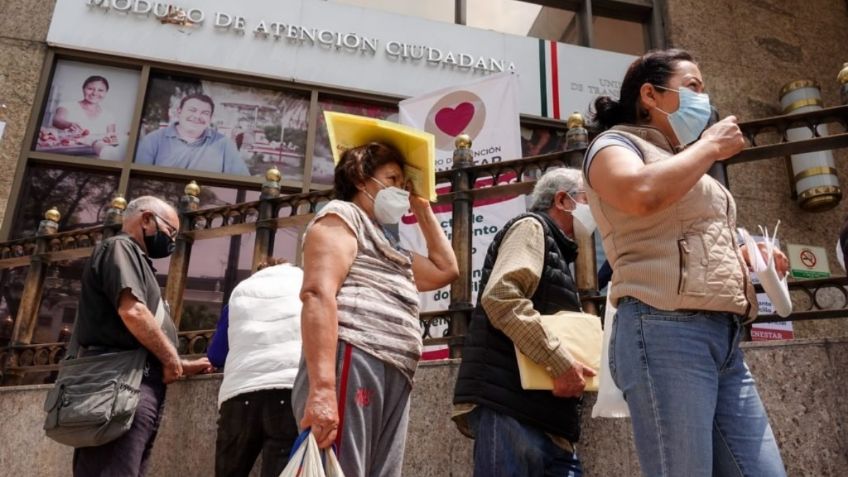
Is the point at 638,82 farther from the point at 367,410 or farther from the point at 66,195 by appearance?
the point at 66,195

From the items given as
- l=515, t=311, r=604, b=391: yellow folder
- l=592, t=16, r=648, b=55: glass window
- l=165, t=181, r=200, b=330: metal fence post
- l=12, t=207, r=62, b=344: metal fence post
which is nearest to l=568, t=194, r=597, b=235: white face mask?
l=515, t=311, r=604, b=391: yellow folder

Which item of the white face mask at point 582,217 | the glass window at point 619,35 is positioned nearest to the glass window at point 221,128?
the glass window at point 619,35

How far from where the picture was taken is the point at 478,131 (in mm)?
5781

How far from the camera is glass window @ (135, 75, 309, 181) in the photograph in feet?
25.0

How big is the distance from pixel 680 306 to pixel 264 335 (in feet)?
6.04

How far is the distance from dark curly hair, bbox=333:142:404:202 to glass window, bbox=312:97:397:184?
5.34 metres

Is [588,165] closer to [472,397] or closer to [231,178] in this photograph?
[472,397]

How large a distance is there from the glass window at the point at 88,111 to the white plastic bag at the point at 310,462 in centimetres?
657

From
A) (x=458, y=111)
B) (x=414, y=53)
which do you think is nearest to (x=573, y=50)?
(x=414, y=53)

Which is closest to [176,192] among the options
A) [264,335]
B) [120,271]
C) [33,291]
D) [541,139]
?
[33,291]

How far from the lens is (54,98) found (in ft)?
24.7

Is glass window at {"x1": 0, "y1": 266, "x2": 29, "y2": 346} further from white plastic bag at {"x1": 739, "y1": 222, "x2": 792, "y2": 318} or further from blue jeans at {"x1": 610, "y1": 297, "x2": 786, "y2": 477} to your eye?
white plastic bag at {"x1": 739, "y1": 222, "x2": 792, "y2": 318}

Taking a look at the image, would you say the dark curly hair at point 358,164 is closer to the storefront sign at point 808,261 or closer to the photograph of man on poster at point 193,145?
the photograph of man on poster at point 193,145

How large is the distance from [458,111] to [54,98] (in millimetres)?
4726
